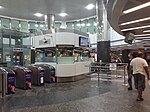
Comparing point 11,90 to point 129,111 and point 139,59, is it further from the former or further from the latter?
point 139,59

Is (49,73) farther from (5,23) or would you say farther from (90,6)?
(5,23)

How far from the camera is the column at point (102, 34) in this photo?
1218cm

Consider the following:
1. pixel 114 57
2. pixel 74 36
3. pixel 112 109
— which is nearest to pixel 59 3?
pixel 74 36

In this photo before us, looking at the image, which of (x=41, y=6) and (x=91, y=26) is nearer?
(x=41, y=6)

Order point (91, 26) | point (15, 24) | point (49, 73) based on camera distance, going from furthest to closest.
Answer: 1. point (91, 26)
2. point (15, 24)
3. point (49, 73)

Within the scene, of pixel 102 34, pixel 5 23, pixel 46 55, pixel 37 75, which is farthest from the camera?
pixel 5 23

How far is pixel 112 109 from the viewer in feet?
14.4

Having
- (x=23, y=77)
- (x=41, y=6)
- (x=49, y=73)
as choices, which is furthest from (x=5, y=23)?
(x=23, y=77)

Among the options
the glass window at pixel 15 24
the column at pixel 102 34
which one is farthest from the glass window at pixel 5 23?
the column at pixel 102 34

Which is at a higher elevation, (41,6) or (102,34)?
(41,6)

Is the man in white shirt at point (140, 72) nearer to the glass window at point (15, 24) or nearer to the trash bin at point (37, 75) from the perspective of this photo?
the trash bin at point (37, 75)

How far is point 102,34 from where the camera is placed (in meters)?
12.5

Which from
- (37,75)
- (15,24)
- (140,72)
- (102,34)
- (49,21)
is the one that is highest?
(15,24)

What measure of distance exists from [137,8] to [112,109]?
395 centimetres
